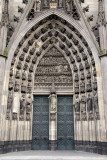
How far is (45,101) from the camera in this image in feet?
34.0

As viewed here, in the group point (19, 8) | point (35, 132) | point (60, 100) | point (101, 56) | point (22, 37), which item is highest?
point (19, 8)

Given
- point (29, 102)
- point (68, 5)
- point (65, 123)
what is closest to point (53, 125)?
point (65, 123)

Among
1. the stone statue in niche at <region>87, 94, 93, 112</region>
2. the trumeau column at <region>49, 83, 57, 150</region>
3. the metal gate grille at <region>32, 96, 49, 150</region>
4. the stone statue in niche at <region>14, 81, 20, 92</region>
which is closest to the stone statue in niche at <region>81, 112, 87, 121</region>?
the stone statue in niche at <region>87, 94, 93, 112</region>

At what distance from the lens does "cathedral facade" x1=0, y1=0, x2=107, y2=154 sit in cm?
872

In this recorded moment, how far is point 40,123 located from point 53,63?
3643mm

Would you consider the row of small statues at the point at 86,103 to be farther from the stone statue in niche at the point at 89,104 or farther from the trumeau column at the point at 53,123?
the trumeau column at the point at 53,123

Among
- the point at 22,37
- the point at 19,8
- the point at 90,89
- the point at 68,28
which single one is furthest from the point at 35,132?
the point at 19,8

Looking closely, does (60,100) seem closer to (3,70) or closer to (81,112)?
(81,112)

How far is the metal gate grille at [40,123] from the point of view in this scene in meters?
9.68

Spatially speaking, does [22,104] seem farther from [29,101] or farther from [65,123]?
[65,123]

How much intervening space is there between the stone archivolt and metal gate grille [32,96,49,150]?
578 millimetres

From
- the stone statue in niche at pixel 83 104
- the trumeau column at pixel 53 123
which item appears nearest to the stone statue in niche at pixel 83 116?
the stone statue in niche at pixel 83 104

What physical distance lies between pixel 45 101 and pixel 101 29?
5020mm

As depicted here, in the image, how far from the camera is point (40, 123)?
392 inches
